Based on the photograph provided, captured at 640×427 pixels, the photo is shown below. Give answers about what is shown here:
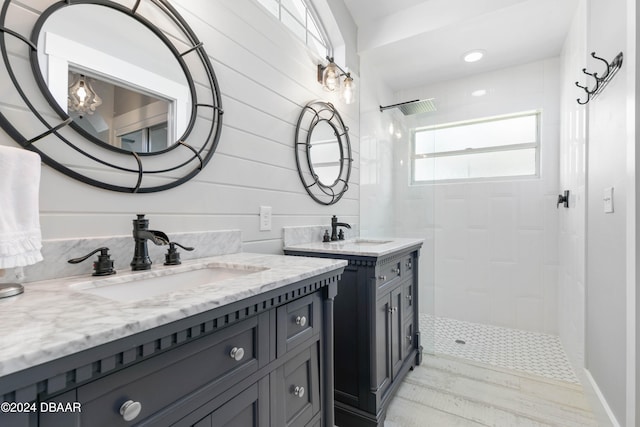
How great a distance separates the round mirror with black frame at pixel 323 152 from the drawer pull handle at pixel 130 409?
1436 mm

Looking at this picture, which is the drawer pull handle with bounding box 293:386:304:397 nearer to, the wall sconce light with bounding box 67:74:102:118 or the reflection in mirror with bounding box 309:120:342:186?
the wall sconce light with bounding box 67:74:102:118

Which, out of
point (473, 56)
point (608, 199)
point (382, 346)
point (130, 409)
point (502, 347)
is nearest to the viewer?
point (130, 409)

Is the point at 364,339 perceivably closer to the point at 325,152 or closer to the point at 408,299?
the point at 408,299

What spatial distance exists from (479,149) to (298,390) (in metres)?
2.87

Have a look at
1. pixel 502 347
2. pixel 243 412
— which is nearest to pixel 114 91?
pixel 243 412

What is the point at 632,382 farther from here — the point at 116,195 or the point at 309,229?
the point at 116,195

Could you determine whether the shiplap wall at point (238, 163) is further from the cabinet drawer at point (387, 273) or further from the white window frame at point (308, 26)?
the cabinet drawer at point (387, 273)

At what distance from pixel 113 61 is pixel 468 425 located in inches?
87.3

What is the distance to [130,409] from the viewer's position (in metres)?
0.53

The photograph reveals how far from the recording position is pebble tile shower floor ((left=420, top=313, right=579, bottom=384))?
2156mm

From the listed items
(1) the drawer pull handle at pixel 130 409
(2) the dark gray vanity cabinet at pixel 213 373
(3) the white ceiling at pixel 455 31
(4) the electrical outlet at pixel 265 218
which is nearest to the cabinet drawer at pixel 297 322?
(2) the dark gray vanity cabinet at pixel 213 373

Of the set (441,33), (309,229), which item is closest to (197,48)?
(309,229)

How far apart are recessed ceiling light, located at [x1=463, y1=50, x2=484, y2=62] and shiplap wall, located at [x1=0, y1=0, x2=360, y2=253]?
4.66ft

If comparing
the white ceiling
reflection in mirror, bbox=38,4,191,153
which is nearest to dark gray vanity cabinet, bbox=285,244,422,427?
reflection in mirror, bbox=38,4,191,153
